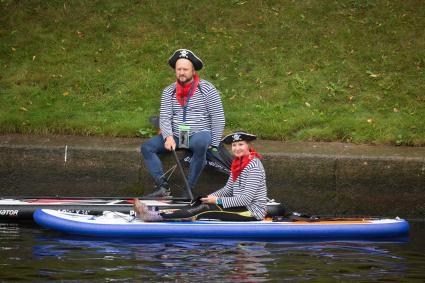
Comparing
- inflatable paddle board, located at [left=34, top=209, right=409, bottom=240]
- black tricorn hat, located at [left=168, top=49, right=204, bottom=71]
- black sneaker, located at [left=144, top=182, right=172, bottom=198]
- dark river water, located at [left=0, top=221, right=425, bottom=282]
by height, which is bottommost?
dark river water, located at [left=0, top=221, right=425, bottom=282]

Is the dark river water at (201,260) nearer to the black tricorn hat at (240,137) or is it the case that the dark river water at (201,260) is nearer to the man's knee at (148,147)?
the black tricorn hat at (240,137)

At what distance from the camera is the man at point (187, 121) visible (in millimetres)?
11766

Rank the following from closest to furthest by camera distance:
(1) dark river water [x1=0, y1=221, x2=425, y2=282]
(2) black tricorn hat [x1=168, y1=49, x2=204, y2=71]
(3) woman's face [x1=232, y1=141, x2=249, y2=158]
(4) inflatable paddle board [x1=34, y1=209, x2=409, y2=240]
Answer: (1) dark river water [x1=0, y1=221, x2=425, y2=282]
(4) inflatable paddle board [x1=34, y1=209, x2=409, y2=240]
(3) woman's face [x1=232, y1=141, x2=249, y2=158]
(2) black tricorn hat [x1=168, y1=49, x2=204, y2=71]

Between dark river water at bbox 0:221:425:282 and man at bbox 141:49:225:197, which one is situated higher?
man at bbox 141:49:225:197

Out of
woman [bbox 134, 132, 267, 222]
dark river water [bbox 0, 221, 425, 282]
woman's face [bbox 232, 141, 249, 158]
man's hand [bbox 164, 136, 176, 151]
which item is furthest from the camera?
man's hand [bbox 164, 136, 176, 151]

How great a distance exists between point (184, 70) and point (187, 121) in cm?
63

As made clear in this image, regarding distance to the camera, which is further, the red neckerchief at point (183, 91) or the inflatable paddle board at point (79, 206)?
the red neckerchief at point (183, 91)

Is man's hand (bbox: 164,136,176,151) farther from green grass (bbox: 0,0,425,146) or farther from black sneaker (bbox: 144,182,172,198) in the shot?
green grass (bbox: 0,0,425,146)

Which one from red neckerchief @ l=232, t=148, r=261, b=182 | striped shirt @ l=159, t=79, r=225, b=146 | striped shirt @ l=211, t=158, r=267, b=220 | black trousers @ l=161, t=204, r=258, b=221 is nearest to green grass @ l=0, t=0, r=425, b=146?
striped shirt @ l=159, t=79, r=225, b=146

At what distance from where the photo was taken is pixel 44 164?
40.0 feet

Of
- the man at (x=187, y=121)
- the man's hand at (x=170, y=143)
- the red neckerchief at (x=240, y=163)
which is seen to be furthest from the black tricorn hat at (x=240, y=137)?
the man's hand at (x=170, y=143)

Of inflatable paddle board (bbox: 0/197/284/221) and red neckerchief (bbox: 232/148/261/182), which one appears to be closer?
red neckerchief (bbox: 232/148/261/182)

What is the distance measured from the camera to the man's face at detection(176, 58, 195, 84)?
11797 millimetres

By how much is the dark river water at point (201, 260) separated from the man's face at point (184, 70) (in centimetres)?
232
